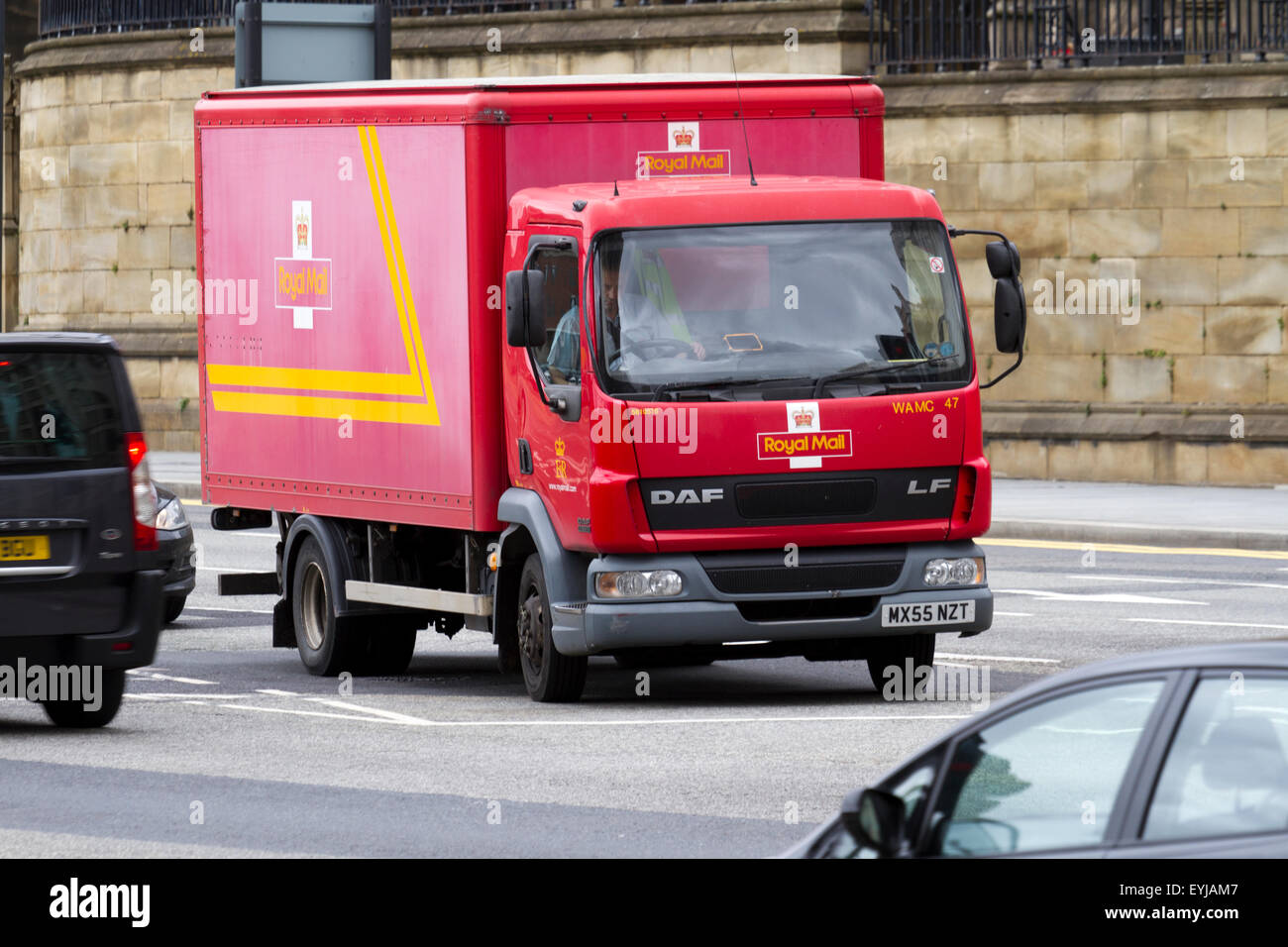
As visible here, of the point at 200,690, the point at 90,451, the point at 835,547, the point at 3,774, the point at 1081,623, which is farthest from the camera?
the point at 1081,623

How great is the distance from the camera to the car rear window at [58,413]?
1127 centimetres

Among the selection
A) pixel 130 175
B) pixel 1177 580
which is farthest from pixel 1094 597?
pixel 130 175

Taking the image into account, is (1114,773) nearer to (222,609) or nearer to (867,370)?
(867,370)

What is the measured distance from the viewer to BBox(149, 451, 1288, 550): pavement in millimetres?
21594

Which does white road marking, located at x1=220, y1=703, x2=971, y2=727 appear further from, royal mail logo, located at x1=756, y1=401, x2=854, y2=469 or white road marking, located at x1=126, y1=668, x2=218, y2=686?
white road marking, located at x1=126, y1=668, x2=218, y2=686

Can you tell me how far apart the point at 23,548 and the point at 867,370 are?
408 cm

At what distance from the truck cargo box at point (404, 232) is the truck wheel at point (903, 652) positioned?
6.94ft

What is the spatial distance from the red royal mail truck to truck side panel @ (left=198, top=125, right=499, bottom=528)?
0.02 m

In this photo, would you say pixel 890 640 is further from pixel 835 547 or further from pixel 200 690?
pixel 200 690

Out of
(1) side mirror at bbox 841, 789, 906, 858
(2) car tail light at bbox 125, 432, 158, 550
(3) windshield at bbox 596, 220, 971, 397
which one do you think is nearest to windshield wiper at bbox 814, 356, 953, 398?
(3) windshield at bbox 596, 220, 971, 397

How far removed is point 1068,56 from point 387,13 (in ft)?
26.8

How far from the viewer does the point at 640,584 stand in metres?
12.1
